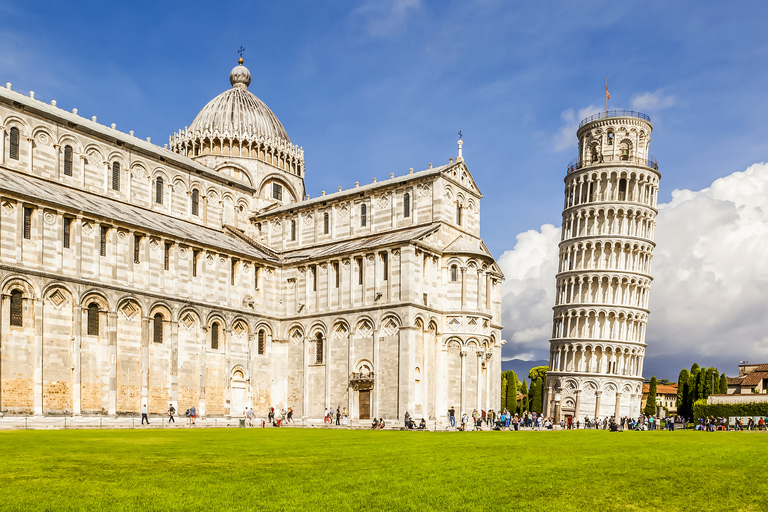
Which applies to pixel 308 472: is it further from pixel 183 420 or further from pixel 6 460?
pixel 183 420

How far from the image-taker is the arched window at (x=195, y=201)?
57812 mm

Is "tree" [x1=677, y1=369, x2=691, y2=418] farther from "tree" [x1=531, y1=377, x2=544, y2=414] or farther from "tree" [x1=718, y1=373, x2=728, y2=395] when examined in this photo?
"tree" [x1=531, y1=377, x2=544, y2=414]

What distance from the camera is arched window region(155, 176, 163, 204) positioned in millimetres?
54856

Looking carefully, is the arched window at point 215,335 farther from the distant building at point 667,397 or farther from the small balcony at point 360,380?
the distant building at point 667,397

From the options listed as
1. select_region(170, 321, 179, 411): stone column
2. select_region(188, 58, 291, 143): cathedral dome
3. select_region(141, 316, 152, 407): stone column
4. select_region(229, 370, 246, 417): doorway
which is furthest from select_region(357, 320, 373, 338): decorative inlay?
select_region(188, 58, 291, 143): cathedral dome

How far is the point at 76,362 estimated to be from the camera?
41.2 meters

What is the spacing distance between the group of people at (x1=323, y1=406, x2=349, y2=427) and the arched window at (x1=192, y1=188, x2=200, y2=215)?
65.0 feet

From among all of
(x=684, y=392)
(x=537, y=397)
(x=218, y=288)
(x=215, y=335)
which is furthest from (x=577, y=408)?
(x=218, y=288)

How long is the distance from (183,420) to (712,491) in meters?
37.4

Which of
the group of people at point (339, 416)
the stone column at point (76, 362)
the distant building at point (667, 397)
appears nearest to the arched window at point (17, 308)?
the stone column at point (76, 362)

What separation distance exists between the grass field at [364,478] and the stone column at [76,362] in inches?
723

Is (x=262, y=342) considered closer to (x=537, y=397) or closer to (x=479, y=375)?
(x=479, y=375)

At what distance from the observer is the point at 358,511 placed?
39.1ft

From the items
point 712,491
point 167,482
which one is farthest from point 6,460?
point 712,491
